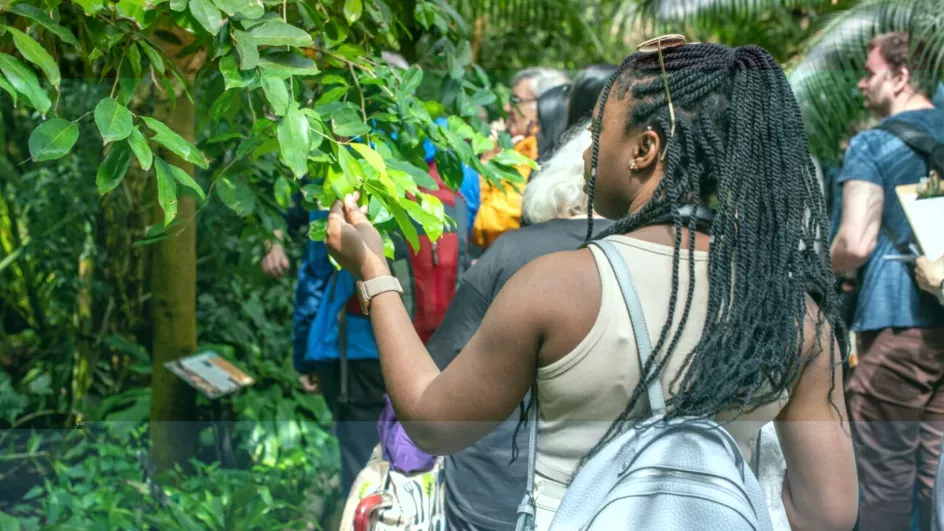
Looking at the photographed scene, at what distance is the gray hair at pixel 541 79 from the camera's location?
15.7 feet

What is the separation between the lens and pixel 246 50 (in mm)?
2018

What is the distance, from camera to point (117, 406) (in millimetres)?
5215

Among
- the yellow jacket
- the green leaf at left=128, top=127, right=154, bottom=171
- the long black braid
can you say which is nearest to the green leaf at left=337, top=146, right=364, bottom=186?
the green leaf at left=128, top=127, right=154, bottom=171

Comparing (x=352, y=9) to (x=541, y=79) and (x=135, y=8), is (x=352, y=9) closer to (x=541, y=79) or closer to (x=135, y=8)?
(x=135, y=8)

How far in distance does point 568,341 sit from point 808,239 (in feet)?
1.46

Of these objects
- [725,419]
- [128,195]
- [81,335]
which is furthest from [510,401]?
[81,335]

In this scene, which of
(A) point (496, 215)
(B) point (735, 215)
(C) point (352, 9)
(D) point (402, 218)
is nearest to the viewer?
(B) point (735, 215)

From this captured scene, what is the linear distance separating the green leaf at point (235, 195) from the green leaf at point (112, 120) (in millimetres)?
570

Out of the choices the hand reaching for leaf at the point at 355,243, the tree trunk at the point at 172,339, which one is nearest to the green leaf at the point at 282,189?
the hand reaching for leaf at the point at 355,243

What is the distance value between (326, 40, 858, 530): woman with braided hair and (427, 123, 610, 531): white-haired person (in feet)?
3.57

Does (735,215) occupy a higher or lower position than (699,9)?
lower

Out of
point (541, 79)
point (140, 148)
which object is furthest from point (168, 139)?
point (541, 79)

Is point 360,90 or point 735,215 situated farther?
point 360,90

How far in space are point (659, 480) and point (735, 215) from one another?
1.40 feet
